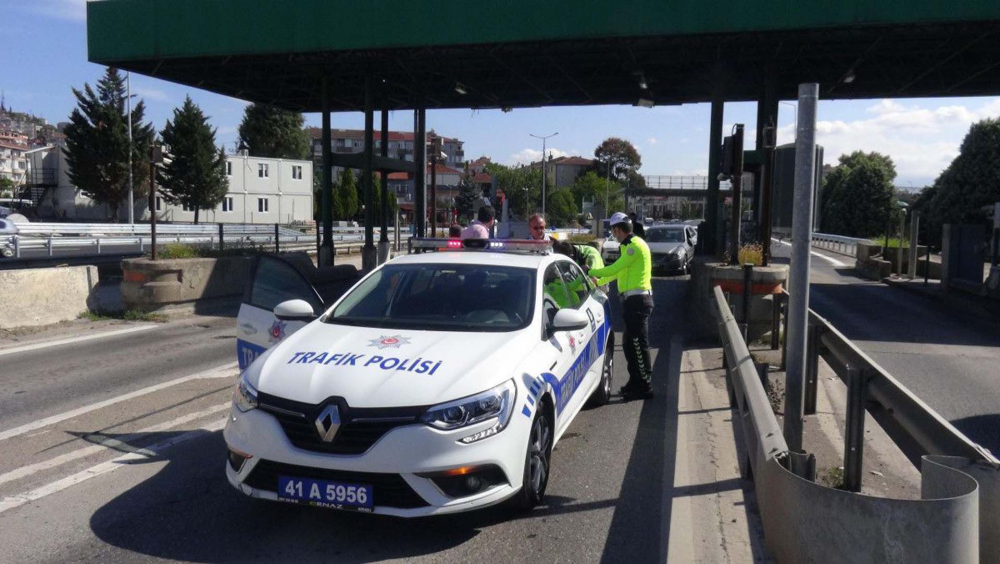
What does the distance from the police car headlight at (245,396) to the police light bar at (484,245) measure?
288 centimetres

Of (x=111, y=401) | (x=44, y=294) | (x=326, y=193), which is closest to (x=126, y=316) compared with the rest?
(x=44, y=294)

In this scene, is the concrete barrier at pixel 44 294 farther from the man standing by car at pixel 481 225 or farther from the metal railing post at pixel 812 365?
the metal railing post at pixel 812 365

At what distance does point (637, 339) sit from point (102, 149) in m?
61.0

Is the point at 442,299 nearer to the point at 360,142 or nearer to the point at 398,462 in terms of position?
the point at 398,462

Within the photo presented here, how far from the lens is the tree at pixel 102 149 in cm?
6044

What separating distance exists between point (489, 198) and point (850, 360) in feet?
71.4

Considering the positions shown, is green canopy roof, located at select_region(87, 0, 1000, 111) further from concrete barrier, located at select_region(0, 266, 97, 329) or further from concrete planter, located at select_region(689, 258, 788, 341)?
concrete barrier, located at select_region(0, 266, 97, 329)

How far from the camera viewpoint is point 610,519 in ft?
17.1

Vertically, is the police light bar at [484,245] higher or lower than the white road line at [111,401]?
higher

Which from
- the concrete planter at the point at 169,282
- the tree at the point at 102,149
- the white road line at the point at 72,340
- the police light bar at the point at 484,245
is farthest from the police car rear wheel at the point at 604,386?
the tree at the point at 102,149

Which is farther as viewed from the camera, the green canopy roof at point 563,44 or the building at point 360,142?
the building at point 360,142

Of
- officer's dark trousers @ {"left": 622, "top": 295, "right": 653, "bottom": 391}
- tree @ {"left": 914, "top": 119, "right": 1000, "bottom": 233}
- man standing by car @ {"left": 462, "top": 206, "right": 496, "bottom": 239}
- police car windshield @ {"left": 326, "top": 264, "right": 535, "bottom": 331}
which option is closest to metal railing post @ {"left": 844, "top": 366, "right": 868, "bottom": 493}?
police car windshield @ {"left": 326, "top": 264, "right": 535, "bottom": 331}

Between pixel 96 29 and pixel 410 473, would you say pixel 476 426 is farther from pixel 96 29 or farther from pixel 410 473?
pixel 96 29

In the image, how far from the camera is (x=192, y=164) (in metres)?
66.2
